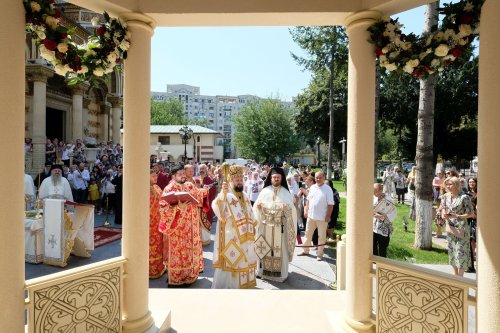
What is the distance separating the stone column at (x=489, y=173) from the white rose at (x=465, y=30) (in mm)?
219

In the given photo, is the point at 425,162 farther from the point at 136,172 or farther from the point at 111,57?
the point at 111,57

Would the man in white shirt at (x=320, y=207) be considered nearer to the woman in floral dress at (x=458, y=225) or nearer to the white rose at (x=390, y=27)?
the woman in floral dress at (x=458, y=225)

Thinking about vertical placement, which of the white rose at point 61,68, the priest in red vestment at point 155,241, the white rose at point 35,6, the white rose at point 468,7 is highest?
the white rose at point 468,7

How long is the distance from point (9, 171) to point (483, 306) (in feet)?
12.4

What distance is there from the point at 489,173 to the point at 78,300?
3.55 metres

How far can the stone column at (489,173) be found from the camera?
2.34 metres

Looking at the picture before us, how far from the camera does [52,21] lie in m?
2.73

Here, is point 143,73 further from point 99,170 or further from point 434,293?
point 99,170

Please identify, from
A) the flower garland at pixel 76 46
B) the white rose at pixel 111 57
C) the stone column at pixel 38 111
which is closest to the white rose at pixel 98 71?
the flower garland at pixel 76 46

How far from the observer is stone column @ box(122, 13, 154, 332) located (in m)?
3.30

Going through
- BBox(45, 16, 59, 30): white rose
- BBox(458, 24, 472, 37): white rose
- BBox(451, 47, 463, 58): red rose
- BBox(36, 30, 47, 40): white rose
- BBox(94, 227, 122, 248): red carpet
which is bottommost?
BBox(94, 227, 122, 248): red carpet

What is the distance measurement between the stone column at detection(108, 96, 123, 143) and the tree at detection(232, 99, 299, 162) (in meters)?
18.8

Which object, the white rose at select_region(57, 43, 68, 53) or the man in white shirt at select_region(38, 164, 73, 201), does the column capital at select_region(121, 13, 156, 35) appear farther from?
the man in white shirt at select_region(38, 164, 73, 201)

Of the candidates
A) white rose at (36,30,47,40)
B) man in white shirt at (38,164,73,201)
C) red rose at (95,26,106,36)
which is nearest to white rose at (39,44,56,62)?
white rose at (36,30,47,40)
